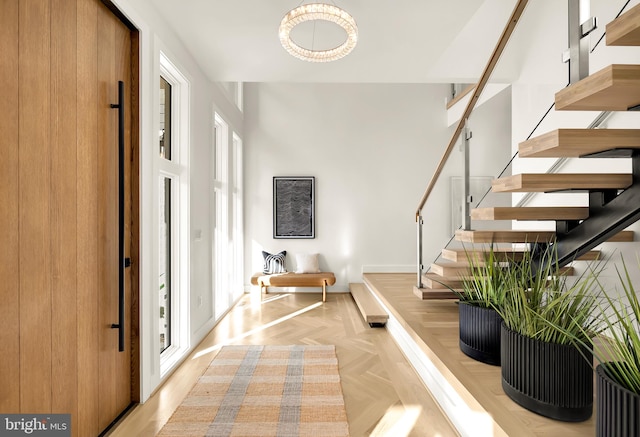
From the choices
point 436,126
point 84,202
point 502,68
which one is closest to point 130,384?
point 84,202

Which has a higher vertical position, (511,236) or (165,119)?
(165,119)

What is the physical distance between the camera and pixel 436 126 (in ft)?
19.0

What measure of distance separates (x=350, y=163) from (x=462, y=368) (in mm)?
4139

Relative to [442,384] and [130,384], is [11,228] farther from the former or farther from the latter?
[442,384]

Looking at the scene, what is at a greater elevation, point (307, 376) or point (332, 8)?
point (332, 8)

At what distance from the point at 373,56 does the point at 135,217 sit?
2.53 meters

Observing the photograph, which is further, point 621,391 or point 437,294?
point 437,294

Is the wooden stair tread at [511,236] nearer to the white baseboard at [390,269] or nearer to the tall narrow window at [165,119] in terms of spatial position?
the tall narrow window at [165,119]

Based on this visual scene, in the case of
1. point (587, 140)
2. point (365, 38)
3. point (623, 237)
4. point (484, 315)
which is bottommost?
point (484, 315)

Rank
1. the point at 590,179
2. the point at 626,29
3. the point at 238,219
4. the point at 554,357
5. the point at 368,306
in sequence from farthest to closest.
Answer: the point at 238,219, the point at 368,306, the point at 590,179, the point at 554,357, the point at 626,29

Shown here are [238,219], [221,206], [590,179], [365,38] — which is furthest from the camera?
[238,219]

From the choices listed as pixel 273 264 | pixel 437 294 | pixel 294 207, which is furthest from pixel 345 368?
pixel 294 207

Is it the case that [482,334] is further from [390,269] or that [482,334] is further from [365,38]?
[390,269]

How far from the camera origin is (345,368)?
108 inches
